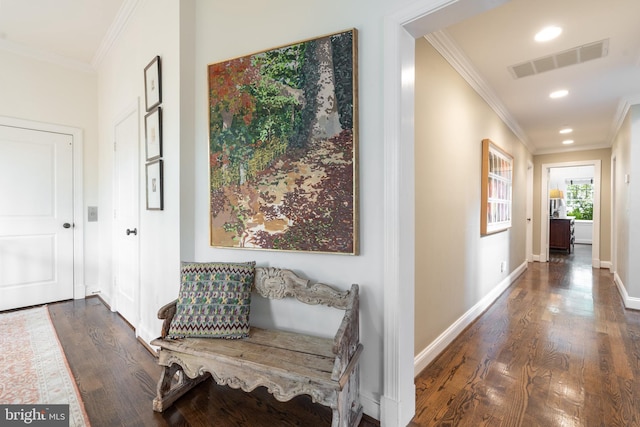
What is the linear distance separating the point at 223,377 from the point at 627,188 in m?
4.80

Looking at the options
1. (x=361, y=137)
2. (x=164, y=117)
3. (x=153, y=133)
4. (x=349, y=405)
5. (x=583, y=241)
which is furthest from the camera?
(x=583, y=241)

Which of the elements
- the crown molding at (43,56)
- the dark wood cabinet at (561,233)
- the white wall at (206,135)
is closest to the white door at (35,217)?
the crown molding at (43,56)

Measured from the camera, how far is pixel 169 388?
1.68 m

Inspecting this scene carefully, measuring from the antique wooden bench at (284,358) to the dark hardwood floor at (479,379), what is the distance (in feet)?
0.79

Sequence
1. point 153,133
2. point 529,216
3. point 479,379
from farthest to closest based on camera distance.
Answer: point 529,216
point 153,133
point 479,379

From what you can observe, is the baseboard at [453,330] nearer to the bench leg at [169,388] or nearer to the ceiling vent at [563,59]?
the bench leg at [169,388]

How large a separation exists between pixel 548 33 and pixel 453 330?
2.43 m

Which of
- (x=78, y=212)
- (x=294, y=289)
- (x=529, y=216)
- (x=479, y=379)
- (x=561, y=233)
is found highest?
(x=78, y=212)

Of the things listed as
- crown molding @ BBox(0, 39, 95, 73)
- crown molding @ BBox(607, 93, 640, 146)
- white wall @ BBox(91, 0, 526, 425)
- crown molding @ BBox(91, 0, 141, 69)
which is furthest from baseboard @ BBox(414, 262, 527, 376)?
crown molding @ BBox(0, 39, 95, 73)

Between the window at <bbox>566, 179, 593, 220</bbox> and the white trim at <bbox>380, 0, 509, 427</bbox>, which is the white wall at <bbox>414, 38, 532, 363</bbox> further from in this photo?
the window at <bbox>566, 179, 593, 220</bbox>

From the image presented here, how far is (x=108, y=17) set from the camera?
2.77 meters

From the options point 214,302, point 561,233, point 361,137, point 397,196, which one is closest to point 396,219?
point 397,196

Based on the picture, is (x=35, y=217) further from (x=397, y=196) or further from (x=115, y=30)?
(x=397, y=196)

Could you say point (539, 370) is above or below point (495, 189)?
below
